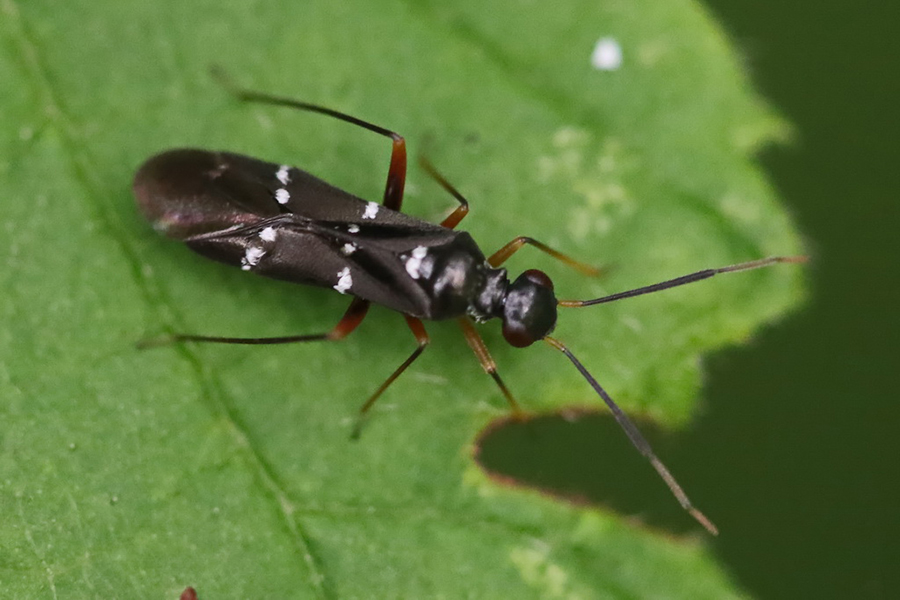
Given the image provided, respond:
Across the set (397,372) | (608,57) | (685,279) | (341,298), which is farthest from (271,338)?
(608,57)

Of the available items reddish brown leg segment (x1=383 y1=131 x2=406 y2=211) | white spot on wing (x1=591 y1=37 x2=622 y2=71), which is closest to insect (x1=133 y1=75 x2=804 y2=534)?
reddish brown leg segment (x1=383 y1=131 x2=406 y2=211)

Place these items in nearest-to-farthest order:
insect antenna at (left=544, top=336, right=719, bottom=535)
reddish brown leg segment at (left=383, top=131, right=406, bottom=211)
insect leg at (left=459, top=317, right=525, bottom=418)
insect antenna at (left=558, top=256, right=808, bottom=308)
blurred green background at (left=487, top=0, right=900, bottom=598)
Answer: insect antenna at (left=544, top=336, right=719, bottom=535) → insect antenna at (left=558, top=256, right=808, bottom=308) → insect leg at (left=459, top=317, right=525, bottom=418) → reddish brown leg segment at (left=383, top=131, right=406, bottom=211) → blurred green background at (left=487, top=0, right=900, bottom=598)

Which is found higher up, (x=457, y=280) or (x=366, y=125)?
(x=366, y=125)

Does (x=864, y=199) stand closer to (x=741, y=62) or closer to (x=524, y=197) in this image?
(x=741, y=62)

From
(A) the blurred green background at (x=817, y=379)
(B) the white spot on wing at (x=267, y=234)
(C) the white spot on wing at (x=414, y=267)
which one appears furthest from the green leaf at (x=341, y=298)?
(C) the white spot on wing at (x=414, y=267)

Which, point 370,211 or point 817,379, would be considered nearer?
point 370,211

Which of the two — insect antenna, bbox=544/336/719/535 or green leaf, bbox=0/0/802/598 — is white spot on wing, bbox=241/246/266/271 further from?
insect antenna, bbox=544/336/719/535

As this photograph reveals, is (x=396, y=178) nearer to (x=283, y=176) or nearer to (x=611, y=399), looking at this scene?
(x=283, y=176)
